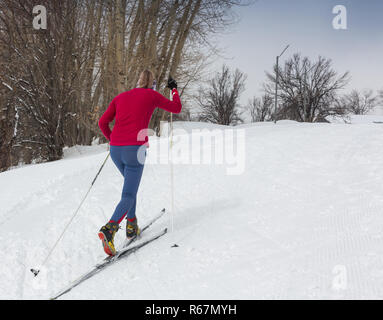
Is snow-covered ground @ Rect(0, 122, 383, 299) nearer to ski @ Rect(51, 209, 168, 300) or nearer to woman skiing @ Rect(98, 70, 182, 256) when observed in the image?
ski @ Rect(51, 209, 168, 300)

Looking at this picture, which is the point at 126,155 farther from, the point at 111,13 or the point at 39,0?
the point at 111,13

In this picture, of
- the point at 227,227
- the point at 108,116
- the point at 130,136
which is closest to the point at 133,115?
the point at 130,136

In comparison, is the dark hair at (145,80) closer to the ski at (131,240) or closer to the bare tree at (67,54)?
the ski at (131,240)

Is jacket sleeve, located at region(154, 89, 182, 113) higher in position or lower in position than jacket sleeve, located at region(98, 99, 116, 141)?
higher

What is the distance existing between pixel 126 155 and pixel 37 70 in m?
8.03

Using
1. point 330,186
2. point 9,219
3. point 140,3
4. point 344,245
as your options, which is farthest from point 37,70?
point 344,245

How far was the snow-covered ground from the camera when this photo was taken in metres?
2.72

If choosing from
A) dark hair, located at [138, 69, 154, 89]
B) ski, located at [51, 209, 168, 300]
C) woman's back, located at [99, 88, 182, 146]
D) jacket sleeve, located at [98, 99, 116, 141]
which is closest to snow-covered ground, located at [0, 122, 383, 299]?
ski, located at [51, 209, 168, 300]


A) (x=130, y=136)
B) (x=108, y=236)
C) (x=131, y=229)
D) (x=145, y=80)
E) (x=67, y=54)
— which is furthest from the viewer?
(x=67, y=54)

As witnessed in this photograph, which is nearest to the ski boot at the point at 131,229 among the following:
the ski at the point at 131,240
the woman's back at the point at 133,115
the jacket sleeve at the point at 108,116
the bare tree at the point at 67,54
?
the ski at the point at 131,240

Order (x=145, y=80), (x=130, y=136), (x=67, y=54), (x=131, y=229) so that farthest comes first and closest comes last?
(x=67, y=54)
(x=131, y=229)
(x=145, y=80)
(x=130, y=136)

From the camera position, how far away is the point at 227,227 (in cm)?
396

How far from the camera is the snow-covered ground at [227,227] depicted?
2.72 meters

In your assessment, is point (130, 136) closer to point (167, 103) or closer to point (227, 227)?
point (167, 103)
